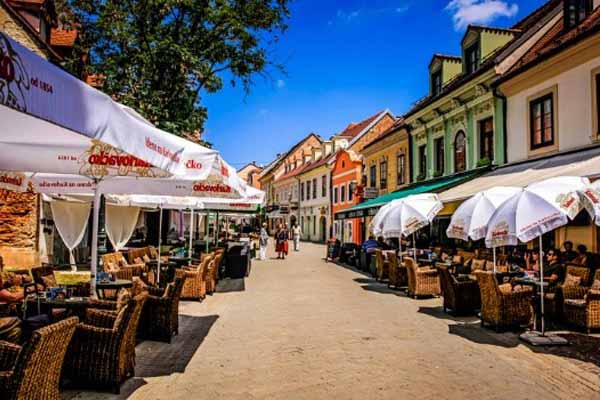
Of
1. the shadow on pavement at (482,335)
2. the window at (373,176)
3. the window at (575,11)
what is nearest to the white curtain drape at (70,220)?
the shadow on pavement at (482,335)

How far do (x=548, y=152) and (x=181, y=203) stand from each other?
1040cm

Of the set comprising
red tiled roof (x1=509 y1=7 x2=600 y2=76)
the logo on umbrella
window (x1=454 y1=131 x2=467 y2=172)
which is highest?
red tiled roof (x1=509 y1=7 x2=600 y2=76)

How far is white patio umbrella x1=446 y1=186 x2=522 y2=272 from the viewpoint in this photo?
9777 mm

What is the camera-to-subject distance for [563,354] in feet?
22.0

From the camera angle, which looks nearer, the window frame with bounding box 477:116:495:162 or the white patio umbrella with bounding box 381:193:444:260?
the white patio umbrella with bounding box 381:193:444:260

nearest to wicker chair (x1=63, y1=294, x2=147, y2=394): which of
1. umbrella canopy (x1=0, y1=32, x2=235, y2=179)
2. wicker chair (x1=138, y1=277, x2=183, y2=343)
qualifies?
umbrella canopy (x1=0, y1=32, x2=235, y2=179)

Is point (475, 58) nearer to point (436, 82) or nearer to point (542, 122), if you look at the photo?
point (436, 82)

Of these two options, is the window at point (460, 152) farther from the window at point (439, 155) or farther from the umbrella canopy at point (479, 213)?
the umbrella canopy at point (479, 213)

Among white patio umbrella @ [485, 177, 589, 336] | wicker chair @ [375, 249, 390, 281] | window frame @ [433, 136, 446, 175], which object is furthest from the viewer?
window frame @ [433, 136, 446, 175]

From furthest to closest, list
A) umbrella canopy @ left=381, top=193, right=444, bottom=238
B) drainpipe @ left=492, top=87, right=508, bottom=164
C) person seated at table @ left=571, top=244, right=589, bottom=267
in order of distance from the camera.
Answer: drainpipe @ left=492, top=87, right=508, bottom=164 < umbrella canopy @ left=381, top=193, right=444, bottom=238 < person seated at table @ left=571, top=244, right=589, bottom=267

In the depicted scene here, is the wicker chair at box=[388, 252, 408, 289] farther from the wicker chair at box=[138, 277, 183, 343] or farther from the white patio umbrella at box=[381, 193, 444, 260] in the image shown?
the wicker chair at box=[138, 277, 183, 343]

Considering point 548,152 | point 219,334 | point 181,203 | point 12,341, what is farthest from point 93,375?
point 548,152

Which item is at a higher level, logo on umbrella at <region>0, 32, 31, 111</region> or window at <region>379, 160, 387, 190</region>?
window at <region>379, 160, 387, 190</region>

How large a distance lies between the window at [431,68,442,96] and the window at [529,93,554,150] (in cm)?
794
